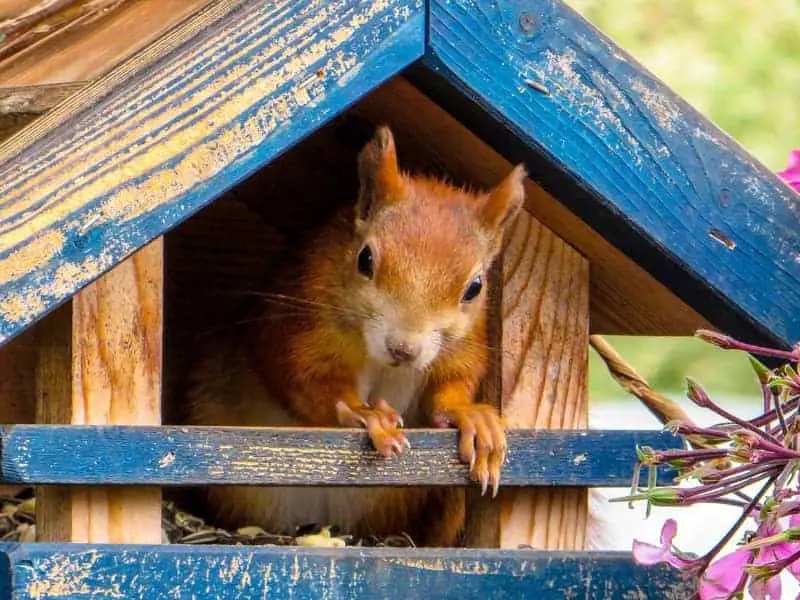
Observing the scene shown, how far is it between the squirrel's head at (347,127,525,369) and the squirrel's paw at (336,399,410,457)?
0.13 m

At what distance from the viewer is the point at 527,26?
2.34 meters

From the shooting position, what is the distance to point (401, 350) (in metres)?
2.60

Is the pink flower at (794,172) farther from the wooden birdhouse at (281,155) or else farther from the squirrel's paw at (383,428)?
the squirrel's paw at (383,428)

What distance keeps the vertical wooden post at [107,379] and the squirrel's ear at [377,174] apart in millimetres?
490

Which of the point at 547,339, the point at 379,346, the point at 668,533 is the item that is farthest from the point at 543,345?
the point at 668,533

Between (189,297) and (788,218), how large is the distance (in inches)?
51.5

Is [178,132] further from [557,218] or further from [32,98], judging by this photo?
[557,218]

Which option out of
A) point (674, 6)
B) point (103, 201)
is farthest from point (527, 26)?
point (674, 6)

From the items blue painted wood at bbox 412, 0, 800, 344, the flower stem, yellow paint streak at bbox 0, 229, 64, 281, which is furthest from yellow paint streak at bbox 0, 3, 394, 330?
the flower stem

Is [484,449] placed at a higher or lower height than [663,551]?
higher

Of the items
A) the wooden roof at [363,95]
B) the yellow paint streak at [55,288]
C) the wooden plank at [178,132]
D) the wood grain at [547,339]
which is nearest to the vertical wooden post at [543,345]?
the wood grain at [547,339]

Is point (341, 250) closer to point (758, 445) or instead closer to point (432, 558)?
point (432, 558)

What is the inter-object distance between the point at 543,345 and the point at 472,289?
0.16 m

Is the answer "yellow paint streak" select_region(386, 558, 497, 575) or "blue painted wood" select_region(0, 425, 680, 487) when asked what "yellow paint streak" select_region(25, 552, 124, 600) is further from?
"yellow paint streak" select_region(386, 558, 497, 575)
